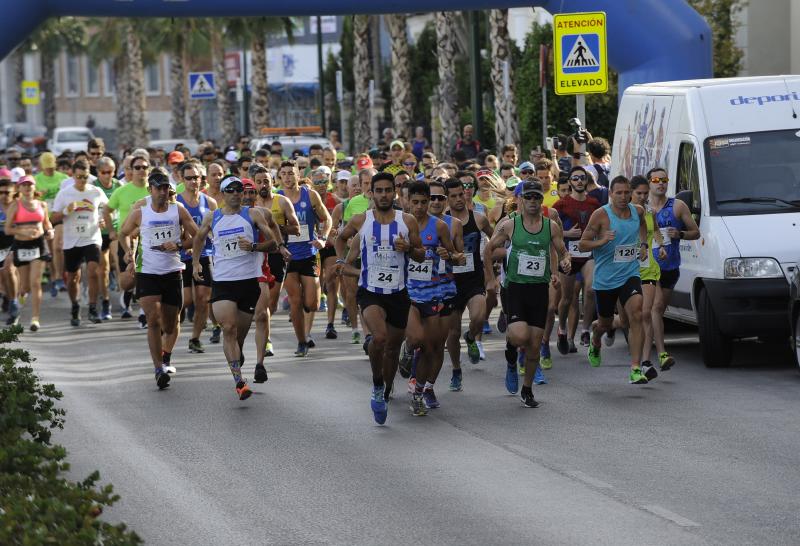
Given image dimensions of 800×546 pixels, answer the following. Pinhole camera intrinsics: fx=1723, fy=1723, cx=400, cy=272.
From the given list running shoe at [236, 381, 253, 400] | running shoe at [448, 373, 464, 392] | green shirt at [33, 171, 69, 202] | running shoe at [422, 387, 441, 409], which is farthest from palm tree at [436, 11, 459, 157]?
running shoe at [422, 387, 441, 409]

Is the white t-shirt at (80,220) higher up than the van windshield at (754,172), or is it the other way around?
the van windshield at (754,172)

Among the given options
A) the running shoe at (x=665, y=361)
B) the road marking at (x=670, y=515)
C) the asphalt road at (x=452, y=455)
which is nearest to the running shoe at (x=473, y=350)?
the asphalt road at (x=452, y=455)

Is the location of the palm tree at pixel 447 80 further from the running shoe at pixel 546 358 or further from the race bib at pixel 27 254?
the running shoe at pixel 546 358

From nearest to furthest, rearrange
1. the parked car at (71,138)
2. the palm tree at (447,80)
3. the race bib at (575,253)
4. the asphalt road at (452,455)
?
the asphalt road at (452,455)
the race bib at (575,253)
the palm tree at (447,80)
the parked car at (71,138)

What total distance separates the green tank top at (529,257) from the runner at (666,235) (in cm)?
181

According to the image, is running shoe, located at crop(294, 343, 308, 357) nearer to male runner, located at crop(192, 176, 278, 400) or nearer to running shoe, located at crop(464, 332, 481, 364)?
running shoe, located at crop(464, 332, 481, 364)

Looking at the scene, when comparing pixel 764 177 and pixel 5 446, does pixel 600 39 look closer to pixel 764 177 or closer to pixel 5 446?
pixel 764 177

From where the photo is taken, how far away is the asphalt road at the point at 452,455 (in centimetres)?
859

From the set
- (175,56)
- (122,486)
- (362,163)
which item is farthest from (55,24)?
(122,486)

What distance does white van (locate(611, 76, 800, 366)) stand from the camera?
1434cm

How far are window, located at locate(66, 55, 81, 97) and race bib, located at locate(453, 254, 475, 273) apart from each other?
3850 inches

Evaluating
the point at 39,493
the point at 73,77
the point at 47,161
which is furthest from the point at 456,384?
the point at 73,77

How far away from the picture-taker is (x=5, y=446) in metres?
7.88

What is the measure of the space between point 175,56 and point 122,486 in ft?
185
